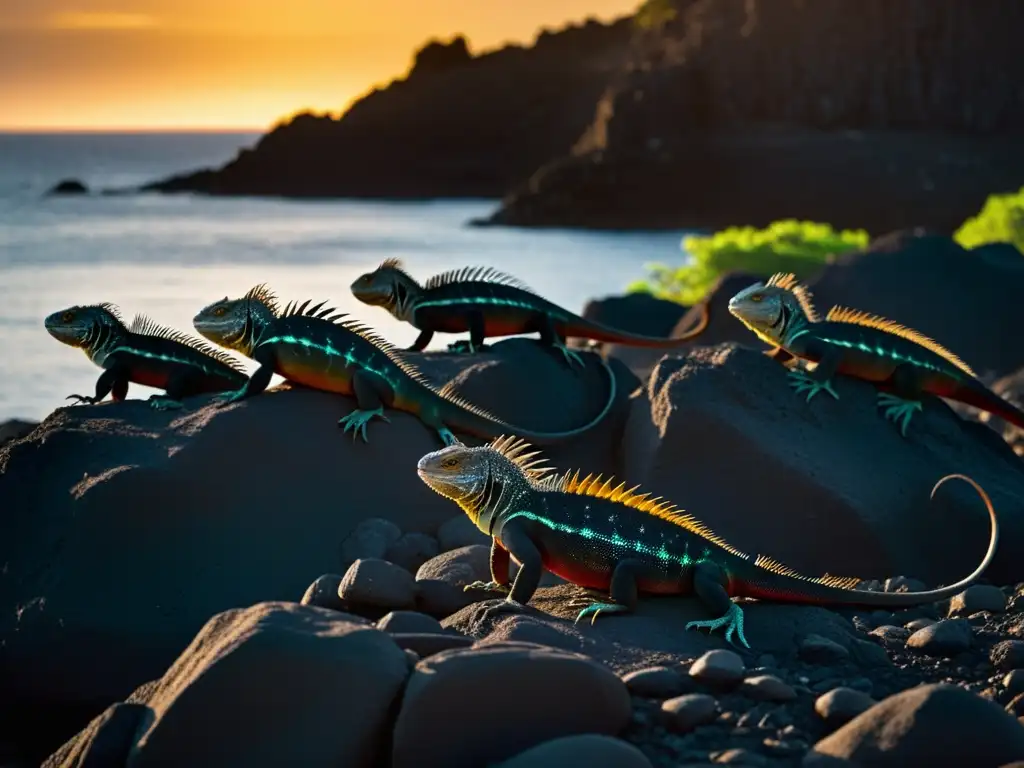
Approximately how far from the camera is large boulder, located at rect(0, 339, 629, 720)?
689 centimetres

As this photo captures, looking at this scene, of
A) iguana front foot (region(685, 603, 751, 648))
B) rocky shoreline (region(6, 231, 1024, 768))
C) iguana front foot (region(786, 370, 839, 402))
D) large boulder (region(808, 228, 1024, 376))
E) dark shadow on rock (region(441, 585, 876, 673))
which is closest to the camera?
rocky shoreline (region(6, 231, 1024, 768))

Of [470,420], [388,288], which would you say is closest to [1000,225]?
[388,288]

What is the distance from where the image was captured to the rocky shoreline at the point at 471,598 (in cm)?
477

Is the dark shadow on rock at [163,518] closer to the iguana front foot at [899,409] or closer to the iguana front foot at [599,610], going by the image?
the iguana front foot at [599,610]

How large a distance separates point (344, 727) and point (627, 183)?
143ft

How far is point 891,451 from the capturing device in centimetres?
810

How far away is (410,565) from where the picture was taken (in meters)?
7.52

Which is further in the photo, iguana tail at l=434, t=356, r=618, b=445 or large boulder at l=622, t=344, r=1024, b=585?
iguana tail at l=434, t=356, r=618, b=445

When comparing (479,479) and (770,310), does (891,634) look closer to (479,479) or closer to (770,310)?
(479,479)

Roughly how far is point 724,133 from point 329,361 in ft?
157

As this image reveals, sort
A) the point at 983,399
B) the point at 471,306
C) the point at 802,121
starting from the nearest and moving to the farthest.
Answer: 1. the point at 983,399
2. the point at 471,306
3. the point at 802,121

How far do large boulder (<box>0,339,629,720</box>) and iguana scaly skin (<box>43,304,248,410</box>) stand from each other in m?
Answer: 0.25

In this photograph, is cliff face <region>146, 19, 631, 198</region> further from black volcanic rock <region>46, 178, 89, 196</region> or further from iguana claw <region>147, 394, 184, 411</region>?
iguana claw <region>147, 394, 184, 411</region>

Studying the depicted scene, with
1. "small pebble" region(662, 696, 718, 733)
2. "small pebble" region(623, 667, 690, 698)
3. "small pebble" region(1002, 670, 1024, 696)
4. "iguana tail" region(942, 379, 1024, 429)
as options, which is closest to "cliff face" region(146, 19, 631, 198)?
"iguana tail" region(942, 379, 1024, 429)
